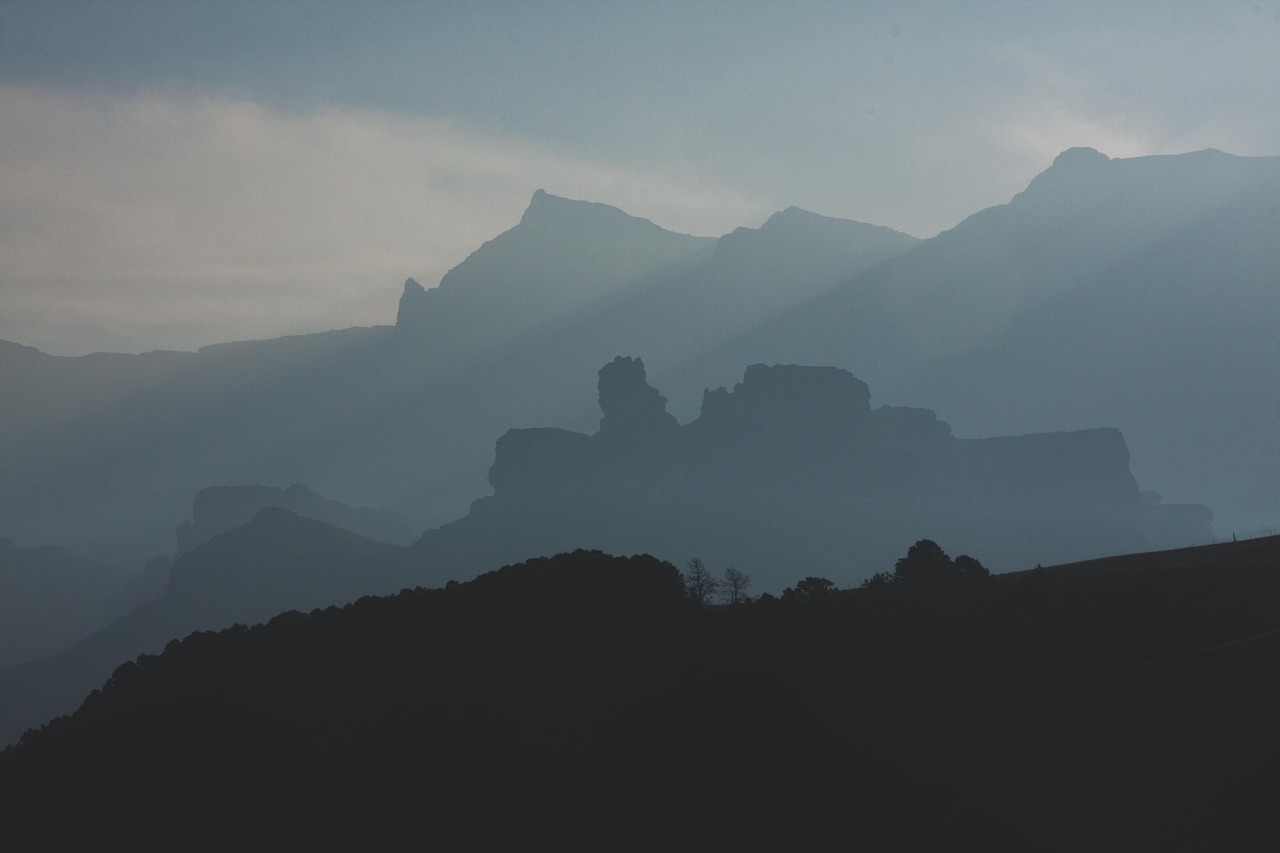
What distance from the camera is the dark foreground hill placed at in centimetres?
5559

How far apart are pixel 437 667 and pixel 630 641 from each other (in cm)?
1746

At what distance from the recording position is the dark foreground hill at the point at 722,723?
182 ft

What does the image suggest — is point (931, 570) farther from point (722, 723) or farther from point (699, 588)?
point (722, 723)

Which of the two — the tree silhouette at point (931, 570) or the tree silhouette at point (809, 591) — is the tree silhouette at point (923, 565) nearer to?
the tree silhouette at point (931, 570)

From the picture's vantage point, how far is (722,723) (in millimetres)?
64375

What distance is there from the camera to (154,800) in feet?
233

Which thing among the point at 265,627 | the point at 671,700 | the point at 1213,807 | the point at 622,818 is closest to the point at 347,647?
the point at 265,627

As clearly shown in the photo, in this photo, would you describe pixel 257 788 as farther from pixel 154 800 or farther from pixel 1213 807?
pixel 1213 807

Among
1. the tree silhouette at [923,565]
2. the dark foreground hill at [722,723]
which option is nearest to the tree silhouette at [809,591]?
the dark foreground hill at [722,723]

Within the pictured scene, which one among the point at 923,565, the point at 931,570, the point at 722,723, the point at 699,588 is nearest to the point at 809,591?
the point at 923,565

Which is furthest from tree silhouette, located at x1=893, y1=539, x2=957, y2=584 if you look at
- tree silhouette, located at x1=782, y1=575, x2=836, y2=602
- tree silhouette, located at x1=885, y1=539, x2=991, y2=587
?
tree silhouette, located at x1=782, y1=575, x2=836, y2=602

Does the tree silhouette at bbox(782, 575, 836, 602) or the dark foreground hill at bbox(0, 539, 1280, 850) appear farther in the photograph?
the tree silhouette at bbox(782, 575, 836, 602)

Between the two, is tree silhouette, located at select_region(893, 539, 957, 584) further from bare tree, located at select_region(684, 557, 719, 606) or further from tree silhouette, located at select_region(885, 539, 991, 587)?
bare tree, located at select_region(684, 557, 719, 606)

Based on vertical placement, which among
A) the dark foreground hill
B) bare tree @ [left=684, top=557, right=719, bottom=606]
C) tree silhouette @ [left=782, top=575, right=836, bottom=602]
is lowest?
the dark foreground hill
